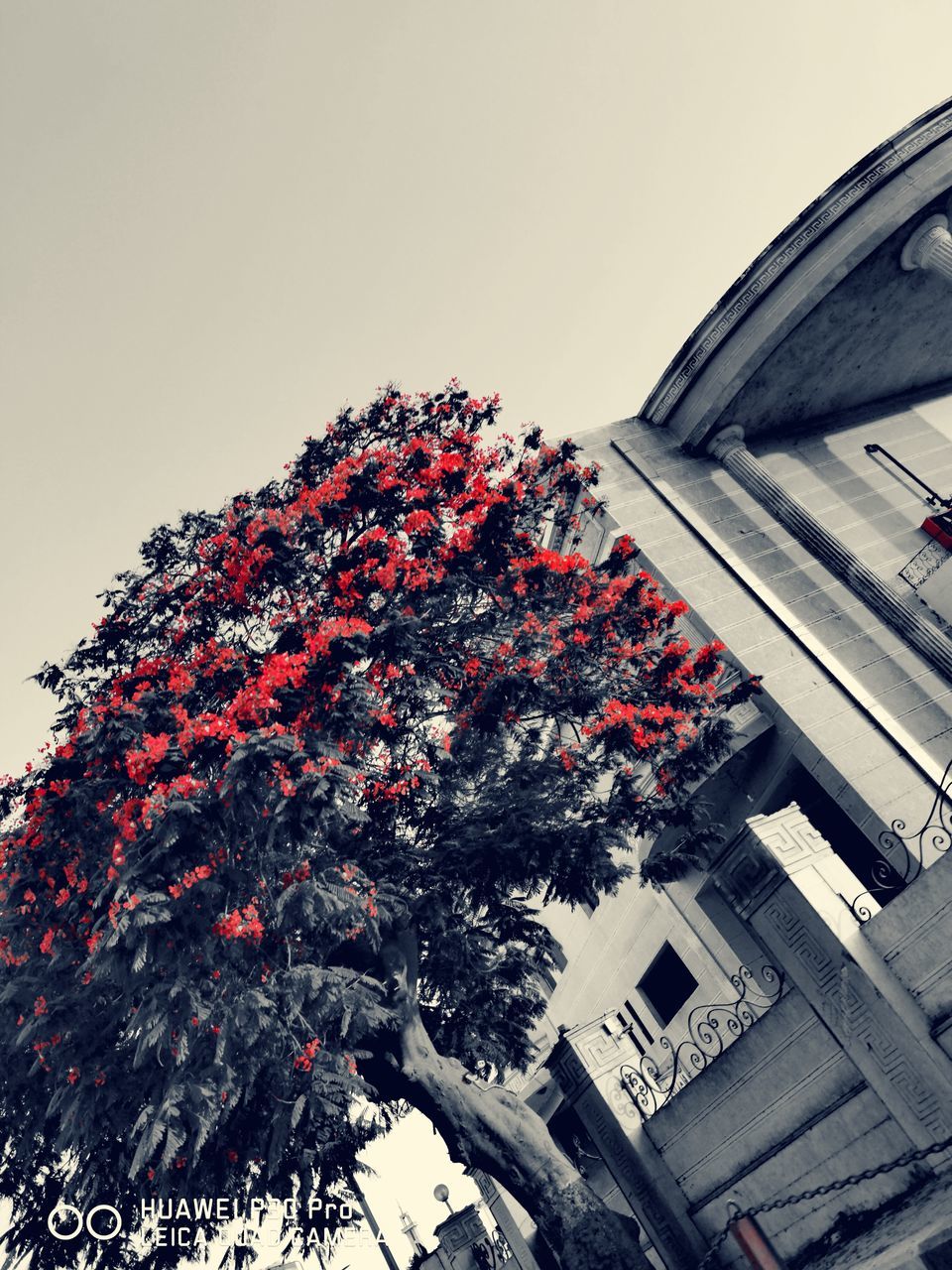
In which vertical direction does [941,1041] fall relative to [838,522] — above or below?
below

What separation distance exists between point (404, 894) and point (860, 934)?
552cm

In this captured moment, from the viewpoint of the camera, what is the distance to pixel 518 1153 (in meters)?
9.71

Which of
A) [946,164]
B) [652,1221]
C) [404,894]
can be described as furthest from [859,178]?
[652,1221]

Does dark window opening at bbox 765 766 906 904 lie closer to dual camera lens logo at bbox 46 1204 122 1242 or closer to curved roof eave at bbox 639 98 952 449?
curved roof eave at bbox 639 98 952 449

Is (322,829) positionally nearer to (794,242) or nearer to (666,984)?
(666,984)

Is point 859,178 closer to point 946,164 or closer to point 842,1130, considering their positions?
point 946,164

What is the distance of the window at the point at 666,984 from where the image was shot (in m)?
16.5

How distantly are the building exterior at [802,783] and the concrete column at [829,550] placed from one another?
0.18 ft

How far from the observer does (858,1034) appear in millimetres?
8531

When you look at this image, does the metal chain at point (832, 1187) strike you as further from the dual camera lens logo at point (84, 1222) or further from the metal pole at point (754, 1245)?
the dual camera lens logo at point (84, 1222)

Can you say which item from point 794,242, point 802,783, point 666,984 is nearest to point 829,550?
point 802,783

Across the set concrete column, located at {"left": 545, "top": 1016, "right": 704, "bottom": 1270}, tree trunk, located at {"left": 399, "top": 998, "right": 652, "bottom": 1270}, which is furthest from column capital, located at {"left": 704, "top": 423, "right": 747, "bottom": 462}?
tree trunk, located at {"left": 399, "top": 998, "right": 652, "bottom": 1270}

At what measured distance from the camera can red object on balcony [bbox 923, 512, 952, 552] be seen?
16.9 metres

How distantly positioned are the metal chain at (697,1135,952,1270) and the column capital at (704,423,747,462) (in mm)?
14439
